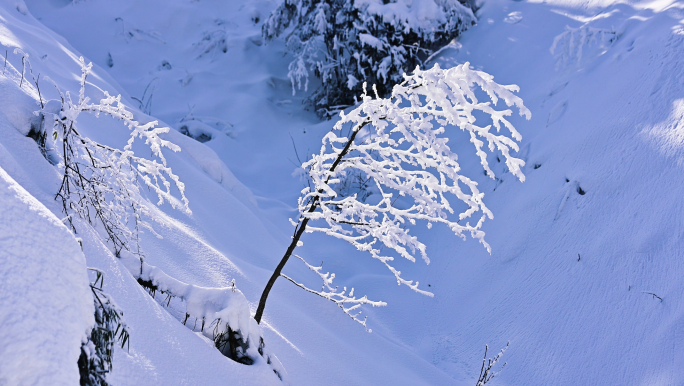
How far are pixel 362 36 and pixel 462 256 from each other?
4321 millimetres

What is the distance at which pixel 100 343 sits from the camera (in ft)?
3.84

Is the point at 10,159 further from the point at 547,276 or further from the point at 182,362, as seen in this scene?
the point at 547,276

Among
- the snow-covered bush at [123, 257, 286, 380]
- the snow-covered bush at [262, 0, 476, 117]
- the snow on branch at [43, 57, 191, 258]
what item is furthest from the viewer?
the snow-covered bush at [262, 0, 476, 117]

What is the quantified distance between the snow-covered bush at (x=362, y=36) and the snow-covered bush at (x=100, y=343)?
624 cm

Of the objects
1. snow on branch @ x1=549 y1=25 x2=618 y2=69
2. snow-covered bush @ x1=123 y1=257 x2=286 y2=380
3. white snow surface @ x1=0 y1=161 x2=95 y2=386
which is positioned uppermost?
snow on branch @ x1=549 y1=25 x2=618 y2=69

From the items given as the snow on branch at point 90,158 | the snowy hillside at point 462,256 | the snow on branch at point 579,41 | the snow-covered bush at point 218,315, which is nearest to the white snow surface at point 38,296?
the snowy hillside at point 462,256

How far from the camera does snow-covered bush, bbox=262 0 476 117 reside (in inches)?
287

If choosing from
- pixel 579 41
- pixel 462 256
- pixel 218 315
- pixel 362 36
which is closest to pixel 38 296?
pixel 218 315

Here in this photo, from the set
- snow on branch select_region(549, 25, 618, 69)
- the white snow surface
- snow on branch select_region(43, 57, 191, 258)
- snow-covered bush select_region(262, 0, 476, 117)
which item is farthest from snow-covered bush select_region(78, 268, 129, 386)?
snow-covered bush select_region(262, 0, 476, 117)

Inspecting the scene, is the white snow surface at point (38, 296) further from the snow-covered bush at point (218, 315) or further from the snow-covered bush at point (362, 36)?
the snow-covered bush at point (362, 36)

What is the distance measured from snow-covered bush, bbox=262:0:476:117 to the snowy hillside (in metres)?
1.35

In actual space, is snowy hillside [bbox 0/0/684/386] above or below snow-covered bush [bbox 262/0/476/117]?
below

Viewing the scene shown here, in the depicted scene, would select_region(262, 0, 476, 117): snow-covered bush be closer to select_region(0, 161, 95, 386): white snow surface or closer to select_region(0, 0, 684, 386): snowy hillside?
select_region(0, 0, 684, 386): snowy hillside

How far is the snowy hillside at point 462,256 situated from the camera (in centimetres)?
116
